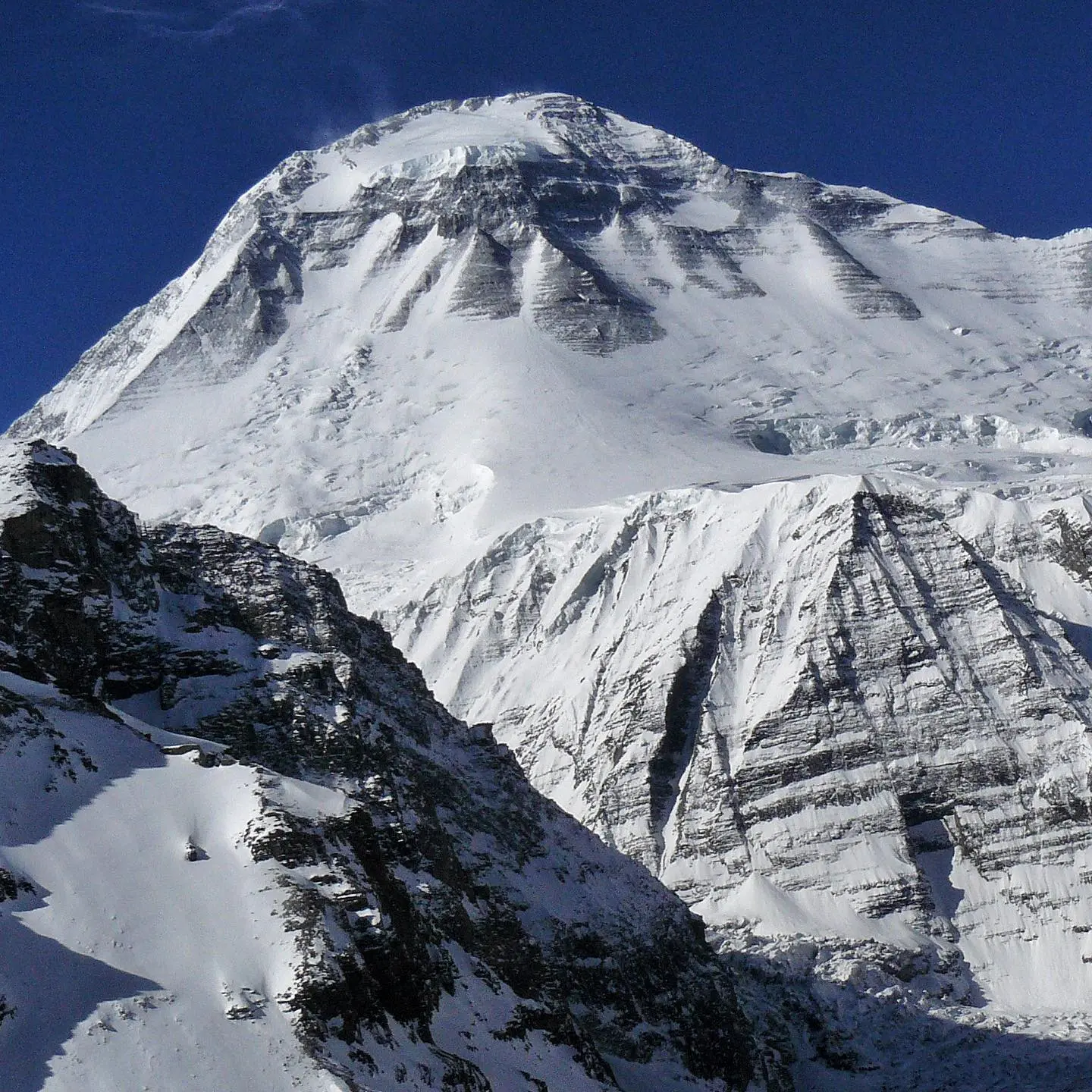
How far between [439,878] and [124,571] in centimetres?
2449

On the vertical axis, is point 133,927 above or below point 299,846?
below

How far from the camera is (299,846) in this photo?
2916 inches

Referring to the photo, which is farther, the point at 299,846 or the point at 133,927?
the point at 299,846

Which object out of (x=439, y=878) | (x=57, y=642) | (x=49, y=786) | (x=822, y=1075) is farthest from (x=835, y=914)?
(x=49, y=786)

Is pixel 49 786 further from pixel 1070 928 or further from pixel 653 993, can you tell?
pixel 1070 928

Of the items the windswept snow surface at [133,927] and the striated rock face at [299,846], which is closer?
the windswept snow surface at [133,927]

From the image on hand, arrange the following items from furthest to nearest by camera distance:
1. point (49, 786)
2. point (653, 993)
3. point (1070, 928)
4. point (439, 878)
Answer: point (1070, 928)
point (653, 993)
point (439, 878)
point (49, 786)

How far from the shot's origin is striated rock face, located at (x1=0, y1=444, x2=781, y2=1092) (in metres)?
67.9

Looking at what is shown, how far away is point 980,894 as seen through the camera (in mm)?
195500

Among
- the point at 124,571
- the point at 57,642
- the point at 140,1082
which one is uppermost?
the point at 124,571

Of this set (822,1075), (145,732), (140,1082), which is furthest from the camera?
(822,1075)

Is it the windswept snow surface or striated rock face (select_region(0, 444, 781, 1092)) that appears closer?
the windswept snow surface

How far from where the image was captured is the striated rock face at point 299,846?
67938 mm

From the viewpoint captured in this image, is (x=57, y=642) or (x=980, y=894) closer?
(x=57, y=642)
